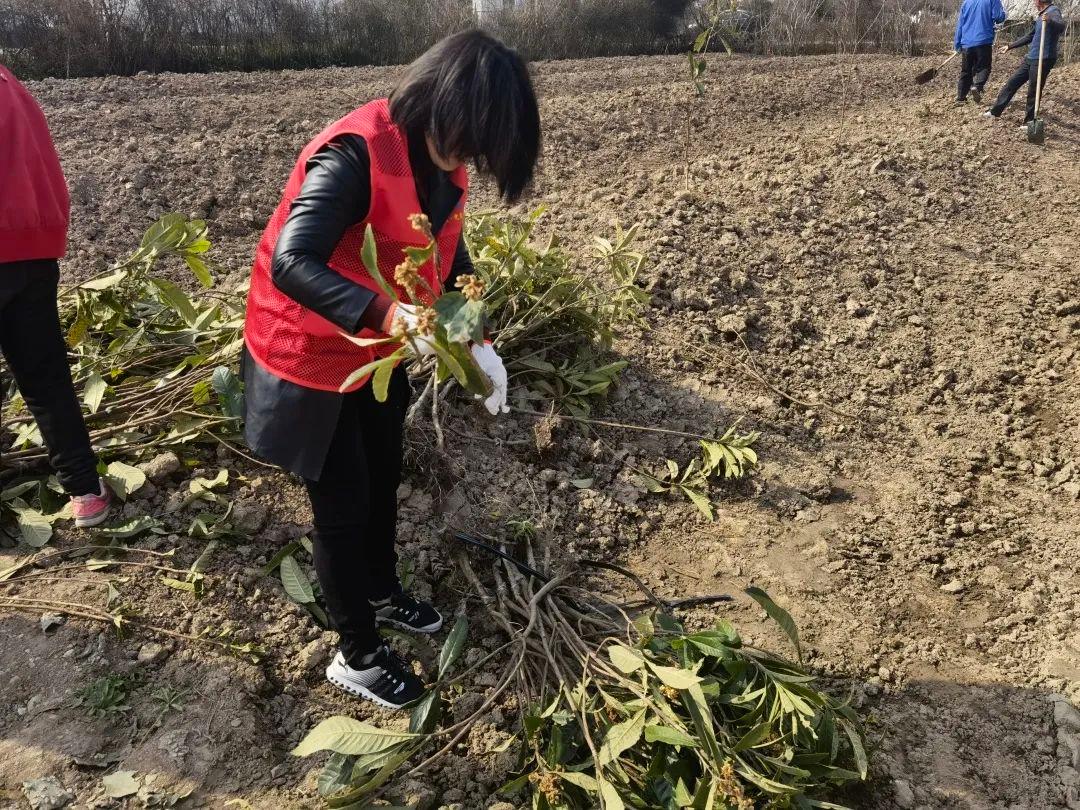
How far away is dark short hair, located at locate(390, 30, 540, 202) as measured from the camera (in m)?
1.28

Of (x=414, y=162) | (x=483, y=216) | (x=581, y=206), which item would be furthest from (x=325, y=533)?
(x=581, y=206)

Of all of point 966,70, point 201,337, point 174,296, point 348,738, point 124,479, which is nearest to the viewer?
point 348,738

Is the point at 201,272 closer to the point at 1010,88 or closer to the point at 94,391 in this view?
the point at 94,391

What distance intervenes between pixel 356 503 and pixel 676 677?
2.31 ft

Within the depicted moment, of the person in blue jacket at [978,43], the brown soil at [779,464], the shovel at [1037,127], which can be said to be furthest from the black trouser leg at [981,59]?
the brown soil at [779,464]

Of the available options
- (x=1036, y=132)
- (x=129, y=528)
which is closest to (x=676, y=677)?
(x=129, y=528)

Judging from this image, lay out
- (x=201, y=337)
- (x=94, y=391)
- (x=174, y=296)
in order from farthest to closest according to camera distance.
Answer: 1. (x=201, y=337)
2. (x=174, y=296)
3. (x=94, y=391)

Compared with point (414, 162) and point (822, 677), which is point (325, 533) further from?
point (822, 677)

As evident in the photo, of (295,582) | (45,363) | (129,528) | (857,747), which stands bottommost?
(857,747)

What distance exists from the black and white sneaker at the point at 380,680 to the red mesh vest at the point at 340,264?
0.66 meters

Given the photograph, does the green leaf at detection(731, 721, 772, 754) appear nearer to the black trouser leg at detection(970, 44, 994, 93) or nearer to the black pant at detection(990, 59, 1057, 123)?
the black pant at detection(990, 59, 1057, 123)

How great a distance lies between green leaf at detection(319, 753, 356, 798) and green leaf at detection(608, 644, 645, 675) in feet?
1.83

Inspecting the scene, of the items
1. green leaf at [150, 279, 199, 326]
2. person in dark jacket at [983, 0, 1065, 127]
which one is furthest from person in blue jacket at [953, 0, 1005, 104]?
green leaf at [150, 279, 199, 326]

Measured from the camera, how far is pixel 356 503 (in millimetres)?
1549
